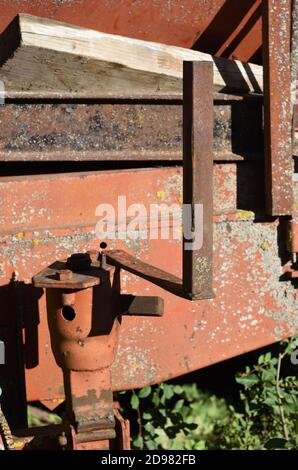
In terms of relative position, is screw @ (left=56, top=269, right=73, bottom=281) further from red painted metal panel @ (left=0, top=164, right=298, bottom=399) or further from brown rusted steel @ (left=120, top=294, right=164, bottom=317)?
red painted metal panel @ (left=0, top=164, right=298, bottom=399)

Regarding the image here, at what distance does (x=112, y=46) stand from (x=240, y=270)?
3.15 ft

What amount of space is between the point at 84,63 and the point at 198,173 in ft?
2.74

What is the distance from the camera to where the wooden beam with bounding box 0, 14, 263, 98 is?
2584mm

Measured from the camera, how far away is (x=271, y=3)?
8.98 feet

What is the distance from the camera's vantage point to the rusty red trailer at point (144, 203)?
2.63 meters

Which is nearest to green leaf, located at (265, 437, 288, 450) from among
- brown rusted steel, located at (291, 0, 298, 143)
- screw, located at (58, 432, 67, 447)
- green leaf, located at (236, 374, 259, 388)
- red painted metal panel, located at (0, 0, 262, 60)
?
green leaf, located at (236, 374, 259, 388)

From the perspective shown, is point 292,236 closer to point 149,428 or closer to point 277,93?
point 277,93

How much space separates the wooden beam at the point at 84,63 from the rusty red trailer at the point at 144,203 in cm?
10

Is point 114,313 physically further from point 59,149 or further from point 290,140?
point 290,140

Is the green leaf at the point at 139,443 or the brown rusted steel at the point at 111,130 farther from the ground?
the brown rusted steel at the point at 111,130

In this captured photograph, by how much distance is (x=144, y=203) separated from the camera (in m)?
2.76

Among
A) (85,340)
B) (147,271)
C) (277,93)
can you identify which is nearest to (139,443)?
(85,340)

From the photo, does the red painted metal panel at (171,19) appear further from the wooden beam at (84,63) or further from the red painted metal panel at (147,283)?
the red painted metal panel at (147,283)

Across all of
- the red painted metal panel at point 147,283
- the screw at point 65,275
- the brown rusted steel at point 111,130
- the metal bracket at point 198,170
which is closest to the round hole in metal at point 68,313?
the screw at point 65,275
